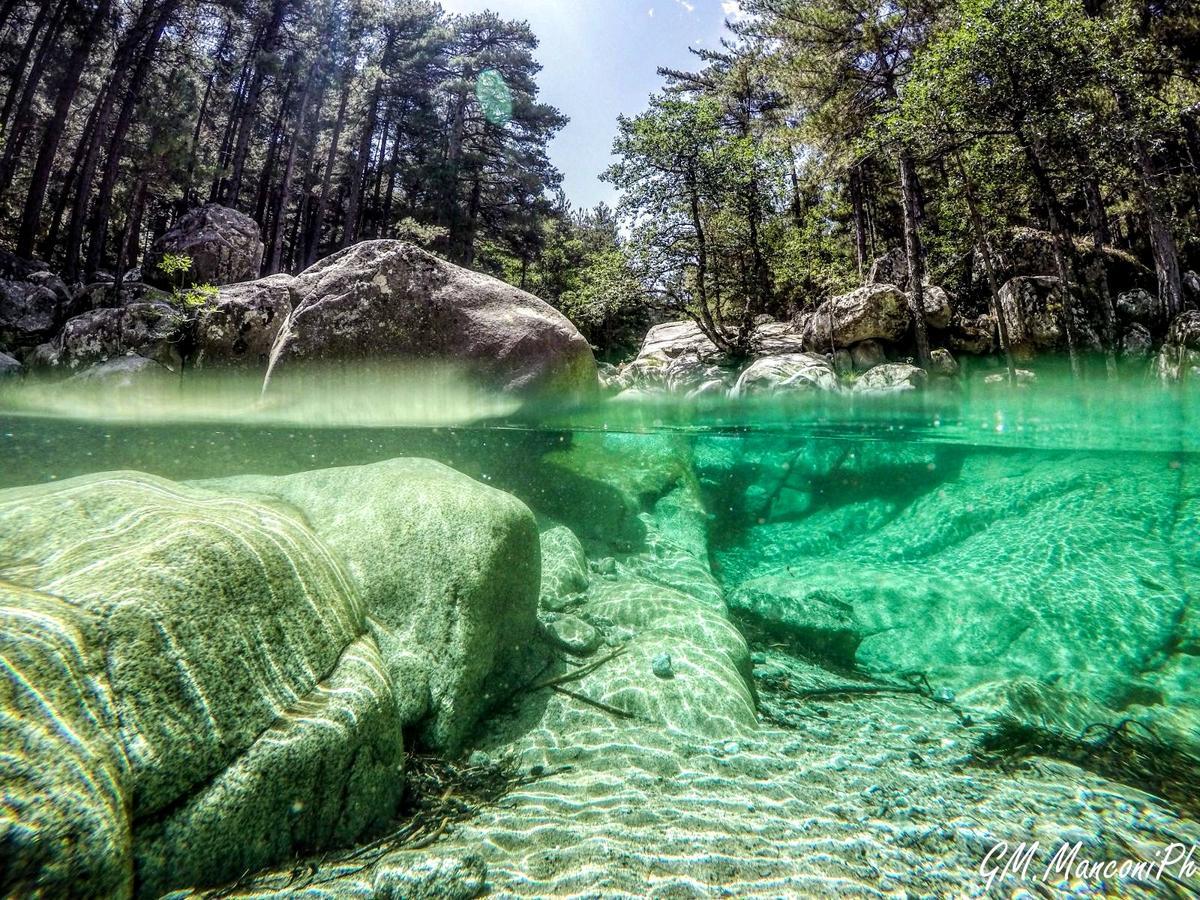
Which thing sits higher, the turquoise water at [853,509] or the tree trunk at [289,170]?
the tree trunk at [289,170]

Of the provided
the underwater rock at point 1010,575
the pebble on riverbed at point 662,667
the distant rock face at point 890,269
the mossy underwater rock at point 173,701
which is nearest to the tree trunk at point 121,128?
the mossy underwater rock at point 173,701

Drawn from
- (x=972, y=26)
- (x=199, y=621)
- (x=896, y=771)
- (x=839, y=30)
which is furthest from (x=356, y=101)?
(x=896, y=771)

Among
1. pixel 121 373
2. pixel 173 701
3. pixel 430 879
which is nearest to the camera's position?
pixel 430 879

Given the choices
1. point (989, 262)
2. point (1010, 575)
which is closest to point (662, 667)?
point (1010, 575)

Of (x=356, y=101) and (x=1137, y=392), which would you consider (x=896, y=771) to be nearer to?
(x=1137, y=392)

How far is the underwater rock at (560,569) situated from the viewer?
5.78 metres

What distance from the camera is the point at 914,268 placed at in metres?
16.3

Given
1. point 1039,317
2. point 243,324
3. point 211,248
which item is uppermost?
point 211,248

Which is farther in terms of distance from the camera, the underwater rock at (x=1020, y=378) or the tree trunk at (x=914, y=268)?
the tree trunk at (x=914, y=268)

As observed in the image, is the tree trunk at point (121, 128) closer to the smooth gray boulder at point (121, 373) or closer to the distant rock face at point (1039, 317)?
the smooth gray boulder at point (121, 373)

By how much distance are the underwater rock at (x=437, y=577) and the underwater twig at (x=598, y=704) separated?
16.5 inches

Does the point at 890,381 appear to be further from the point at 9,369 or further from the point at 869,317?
the point at 9,369

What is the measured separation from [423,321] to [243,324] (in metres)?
4.25

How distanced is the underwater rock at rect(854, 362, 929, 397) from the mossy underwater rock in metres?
11.9
